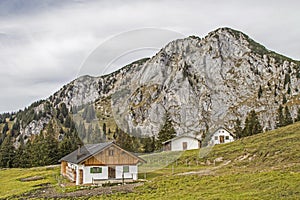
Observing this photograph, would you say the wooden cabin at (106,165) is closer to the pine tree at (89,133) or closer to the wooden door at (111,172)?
the wooden door at (111,172)

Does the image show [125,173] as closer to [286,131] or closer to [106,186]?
[106,186]

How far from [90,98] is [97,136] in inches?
155

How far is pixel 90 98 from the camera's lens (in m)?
35.4

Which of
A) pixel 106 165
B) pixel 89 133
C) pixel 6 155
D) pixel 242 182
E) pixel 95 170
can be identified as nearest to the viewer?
pixel 242 182

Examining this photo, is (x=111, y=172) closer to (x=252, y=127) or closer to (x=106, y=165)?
(x=106, y=165)

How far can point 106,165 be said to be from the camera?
49.3 m

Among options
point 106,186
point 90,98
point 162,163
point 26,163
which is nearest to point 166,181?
point 106,186

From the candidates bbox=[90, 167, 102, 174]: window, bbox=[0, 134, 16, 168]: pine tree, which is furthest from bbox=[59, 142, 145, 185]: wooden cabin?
bbox=[0, 134, 16, 168]: pine tree

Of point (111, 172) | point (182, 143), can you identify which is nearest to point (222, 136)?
point (182, 143)

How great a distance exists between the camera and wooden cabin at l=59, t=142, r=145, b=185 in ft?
159

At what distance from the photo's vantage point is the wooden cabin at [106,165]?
159 feet

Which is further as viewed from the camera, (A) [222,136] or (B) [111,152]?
(A) [222,136]

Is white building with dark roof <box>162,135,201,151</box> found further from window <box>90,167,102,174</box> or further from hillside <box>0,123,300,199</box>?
window <box>90,167,102,174</box>

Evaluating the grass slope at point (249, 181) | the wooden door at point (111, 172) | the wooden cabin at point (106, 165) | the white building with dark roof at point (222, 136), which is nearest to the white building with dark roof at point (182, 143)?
the white building with dark roof at point (222, 136)
